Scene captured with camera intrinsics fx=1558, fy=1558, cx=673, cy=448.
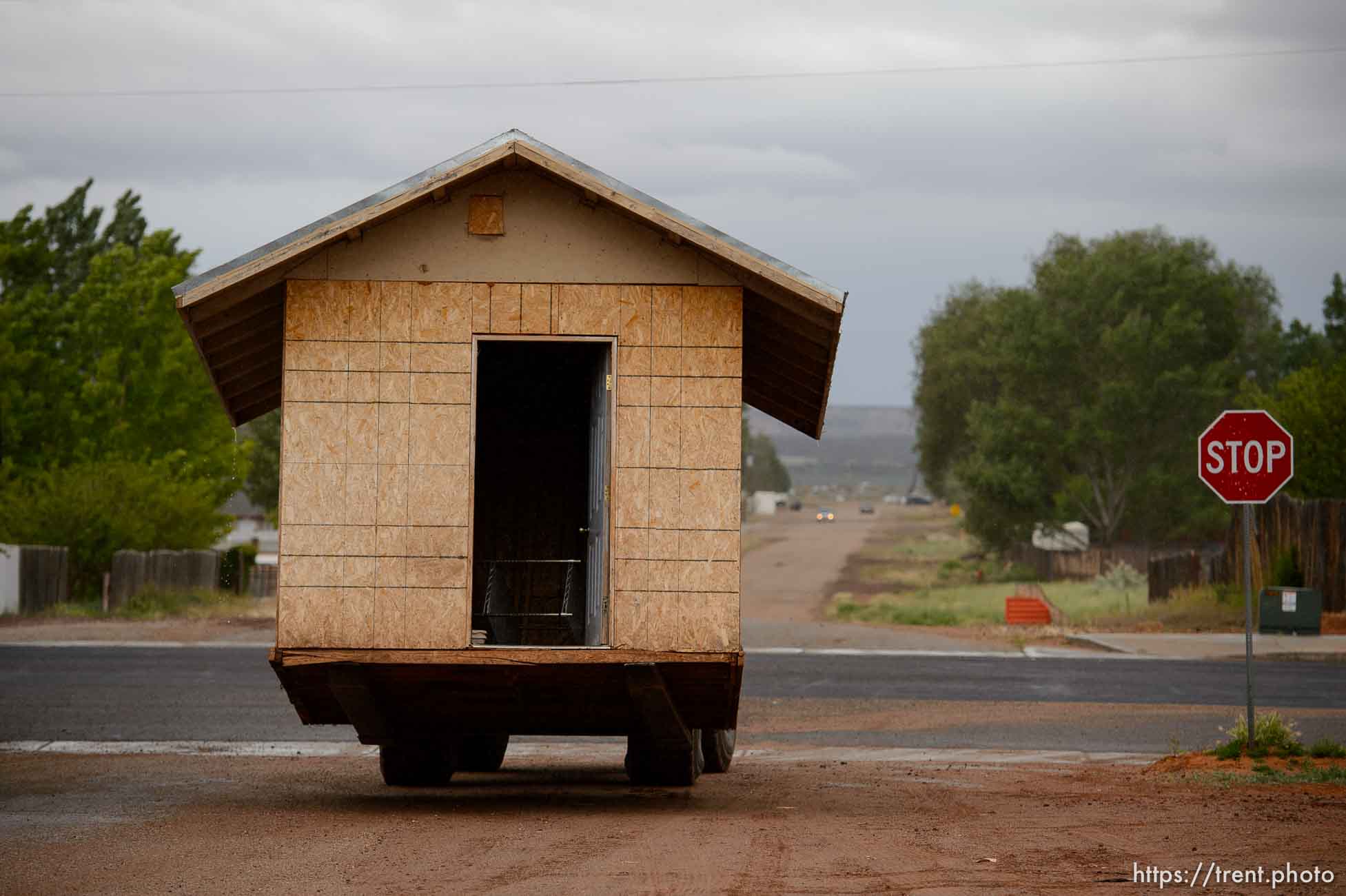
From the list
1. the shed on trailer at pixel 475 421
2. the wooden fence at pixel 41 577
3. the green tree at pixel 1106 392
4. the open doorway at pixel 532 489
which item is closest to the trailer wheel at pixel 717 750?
the shed on trailer at pixel 475 421

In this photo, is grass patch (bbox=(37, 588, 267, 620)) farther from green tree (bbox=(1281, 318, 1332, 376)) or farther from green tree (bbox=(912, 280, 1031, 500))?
green tree (bbox=(1281, 318, 1332, 376))

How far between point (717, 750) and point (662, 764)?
1.44 m

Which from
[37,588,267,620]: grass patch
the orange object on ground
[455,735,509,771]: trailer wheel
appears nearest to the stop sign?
[455,735,509,771]: trailer wheel

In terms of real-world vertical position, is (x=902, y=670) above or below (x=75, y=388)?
below

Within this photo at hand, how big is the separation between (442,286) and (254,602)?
33.2m

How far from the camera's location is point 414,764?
42.1ft

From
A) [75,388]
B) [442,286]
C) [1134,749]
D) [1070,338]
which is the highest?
[1070,338]

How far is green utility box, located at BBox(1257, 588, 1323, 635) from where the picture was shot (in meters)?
30.5

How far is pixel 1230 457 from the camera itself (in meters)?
14.8

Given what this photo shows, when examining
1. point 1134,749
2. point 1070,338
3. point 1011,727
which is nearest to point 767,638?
point 1011,727

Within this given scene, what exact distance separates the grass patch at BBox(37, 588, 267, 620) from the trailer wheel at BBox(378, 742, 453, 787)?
83.7ft

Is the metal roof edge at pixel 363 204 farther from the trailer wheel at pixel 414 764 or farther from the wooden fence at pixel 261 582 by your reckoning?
the wooden fence at pixel 261 582

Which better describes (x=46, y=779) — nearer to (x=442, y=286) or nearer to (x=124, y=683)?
(x=442, y=286)

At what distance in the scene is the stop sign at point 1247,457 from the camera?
14.6m
